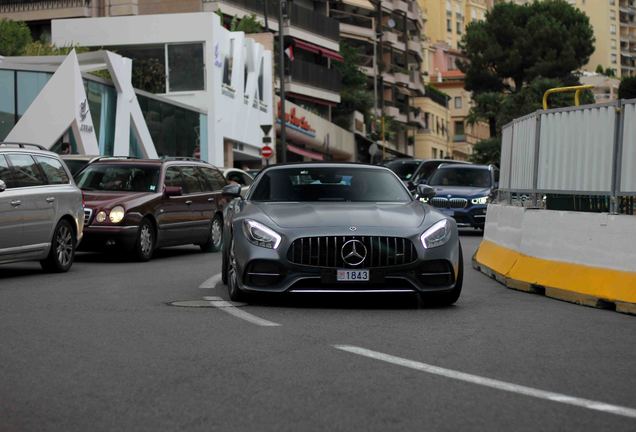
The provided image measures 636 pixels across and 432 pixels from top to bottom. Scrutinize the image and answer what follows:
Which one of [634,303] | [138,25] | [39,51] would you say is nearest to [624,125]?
[634,303]

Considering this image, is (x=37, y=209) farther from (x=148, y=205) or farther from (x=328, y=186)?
(x=328, y=186)

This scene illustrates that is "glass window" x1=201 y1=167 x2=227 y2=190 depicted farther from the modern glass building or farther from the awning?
the awning

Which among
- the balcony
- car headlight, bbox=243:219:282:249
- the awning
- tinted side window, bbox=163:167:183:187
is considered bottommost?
car headlight, bbox=243:219:282:249

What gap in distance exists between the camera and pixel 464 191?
29.5 metres

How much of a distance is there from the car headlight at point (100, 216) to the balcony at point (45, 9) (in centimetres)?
4099

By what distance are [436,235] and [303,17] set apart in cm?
6102

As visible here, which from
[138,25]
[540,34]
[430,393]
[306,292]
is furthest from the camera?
[540,34]

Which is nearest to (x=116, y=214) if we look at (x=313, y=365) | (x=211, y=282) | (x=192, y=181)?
(x=192, y=181)

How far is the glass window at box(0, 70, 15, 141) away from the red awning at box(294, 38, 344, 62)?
39156 millimetres

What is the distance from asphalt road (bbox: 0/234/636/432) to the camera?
6.27 meters

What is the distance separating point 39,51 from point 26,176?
94.3 ft

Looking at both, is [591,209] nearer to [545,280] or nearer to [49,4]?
[545,280]

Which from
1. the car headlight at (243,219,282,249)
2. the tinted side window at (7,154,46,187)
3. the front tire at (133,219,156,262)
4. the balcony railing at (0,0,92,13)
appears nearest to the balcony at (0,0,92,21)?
the balcony railing at (0,0,92,13)

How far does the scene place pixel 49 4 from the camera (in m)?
59.8
